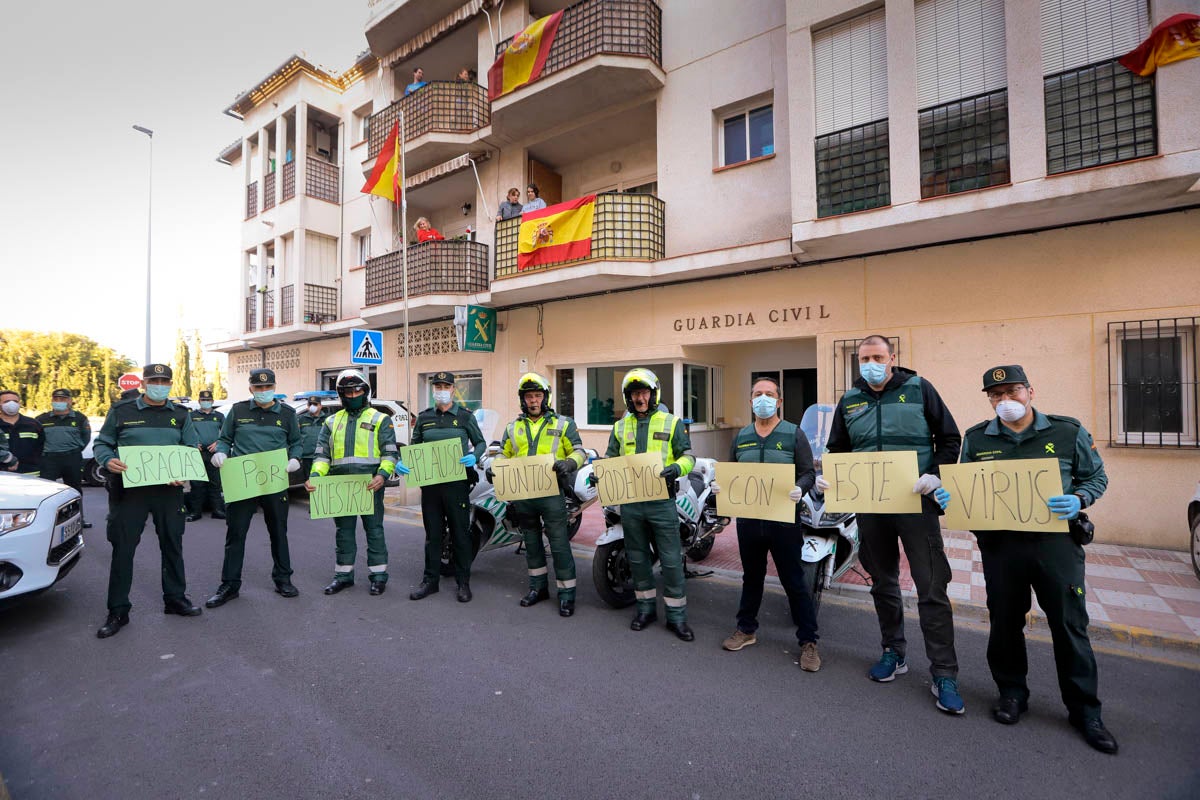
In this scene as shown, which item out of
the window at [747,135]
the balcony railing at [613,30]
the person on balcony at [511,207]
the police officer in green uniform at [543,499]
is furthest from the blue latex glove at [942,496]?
the person on balcony at [511,207]

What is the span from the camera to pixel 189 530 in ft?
26.8

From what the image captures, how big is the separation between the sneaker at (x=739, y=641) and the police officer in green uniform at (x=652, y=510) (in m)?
0.29

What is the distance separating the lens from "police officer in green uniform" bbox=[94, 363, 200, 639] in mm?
4445

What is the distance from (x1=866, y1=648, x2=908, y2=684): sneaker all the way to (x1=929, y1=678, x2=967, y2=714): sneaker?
0.29m

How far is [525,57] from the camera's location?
11109mm

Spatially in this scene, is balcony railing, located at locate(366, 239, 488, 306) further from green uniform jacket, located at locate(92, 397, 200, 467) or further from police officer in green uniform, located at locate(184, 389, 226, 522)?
green uniform jacket, located at locate(92, 397, 200, 467)

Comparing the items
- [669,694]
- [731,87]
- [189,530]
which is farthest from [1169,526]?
[189,530]

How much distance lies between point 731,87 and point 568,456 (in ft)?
25.8

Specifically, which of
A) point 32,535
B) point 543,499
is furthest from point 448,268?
Result: point 32,535

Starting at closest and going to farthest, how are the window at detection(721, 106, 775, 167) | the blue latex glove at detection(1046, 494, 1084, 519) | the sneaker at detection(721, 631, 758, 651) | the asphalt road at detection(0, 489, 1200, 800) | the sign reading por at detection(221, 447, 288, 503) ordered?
1. the asphalt road at detection(0, 489, 1200, 800)
2. the blue latex glove at detection(1046, 494, 1084, 519)
3. the sneaker at detection(721, 631, 758, 651)
4. the sign reading por at detection(221, 447, 288, 503)
5. the window at detection(721, 106, 775, 167)

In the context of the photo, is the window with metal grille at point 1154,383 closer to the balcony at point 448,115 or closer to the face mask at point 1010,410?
the face mask at point 1010,410

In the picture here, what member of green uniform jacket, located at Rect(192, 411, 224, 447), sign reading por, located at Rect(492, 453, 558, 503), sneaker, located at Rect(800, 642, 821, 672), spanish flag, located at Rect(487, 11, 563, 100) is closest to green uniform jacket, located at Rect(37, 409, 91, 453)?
green uniform jacket, located at Rect(192, 411, 224, 447)

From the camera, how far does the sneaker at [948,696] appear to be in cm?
318

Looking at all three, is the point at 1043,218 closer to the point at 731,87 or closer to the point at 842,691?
the point at 731,87
